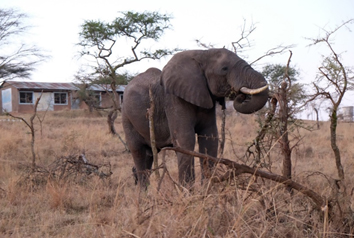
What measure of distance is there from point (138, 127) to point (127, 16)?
13354mm

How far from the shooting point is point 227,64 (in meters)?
5.55

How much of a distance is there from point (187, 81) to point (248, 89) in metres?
0.83

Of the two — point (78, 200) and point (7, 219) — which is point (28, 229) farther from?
point (78, 200)

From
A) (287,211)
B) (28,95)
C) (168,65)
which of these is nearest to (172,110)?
(168,65)

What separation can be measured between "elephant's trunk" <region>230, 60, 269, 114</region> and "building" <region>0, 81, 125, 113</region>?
28.3 m

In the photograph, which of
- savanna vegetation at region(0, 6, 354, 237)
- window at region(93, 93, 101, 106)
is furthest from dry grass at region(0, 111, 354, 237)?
window at region(93, 93, 101, 106)

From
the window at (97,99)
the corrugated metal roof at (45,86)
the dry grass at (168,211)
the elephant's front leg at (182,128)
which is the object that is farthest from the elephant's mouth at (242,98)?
the corrugated metal roof at (45,86)

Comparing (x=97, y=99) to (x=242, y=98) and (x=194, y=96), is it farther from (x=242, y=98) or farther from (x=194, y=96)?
(x=242, y=98)

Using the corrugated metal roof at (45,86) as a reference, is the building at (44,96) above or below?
below

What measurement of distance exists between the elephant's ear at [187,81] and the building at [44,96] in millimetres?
27577

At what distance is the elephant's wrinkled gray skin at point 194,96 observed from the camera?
17.7ft

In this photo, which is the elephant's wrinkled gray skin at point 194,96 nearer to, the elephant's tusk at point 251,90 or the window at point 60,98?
the elephant's tusk at point 251,90

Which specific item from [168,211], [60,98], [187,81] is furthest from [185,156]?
[60,98]

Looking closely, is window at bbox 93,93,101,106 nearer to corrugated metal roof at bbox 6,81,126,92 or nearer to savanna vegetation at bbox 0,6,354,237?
corrugated metal roof at bbox 6,81,126,92
